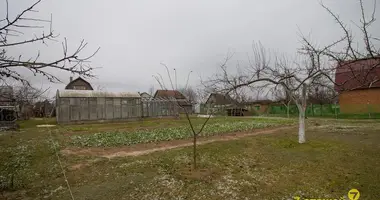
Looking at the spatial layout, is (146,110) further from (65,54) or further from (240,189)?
(65,54)

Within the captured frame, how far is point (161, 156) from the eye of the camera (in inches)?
354

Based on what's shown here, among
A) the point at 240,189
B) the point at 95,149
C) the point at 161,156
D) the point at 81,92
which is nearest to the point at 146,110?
the point at 81,92

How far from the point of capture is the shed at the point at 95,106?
2534 cm

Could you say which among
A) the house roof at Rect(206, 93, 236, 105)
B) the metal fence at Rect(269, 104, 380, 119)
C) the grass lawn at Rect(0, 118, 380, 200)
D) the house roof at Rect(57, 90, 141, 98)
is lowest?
the grass lawn at Rect(0, 118, 380, 200)

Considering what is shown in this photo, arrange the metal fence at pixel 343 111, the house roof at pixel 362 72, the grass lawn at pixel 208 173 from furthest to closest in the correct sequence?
the metal fence at pixel 343 111, the grass lawn at pixel 208 173, the house roof at pixel 362 72

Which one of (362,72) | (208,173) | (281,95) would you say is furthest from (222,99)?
(281,95)

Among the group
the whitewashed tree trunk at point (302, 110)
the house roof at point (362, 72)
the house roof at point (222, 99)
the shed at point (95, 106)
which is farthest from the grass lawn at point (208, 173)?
the shed at point (95, 106)

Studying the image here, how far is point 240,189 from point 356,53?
163 inches

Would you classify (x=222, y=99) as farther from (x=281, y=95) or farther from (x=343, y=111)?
(x=343, y=111)

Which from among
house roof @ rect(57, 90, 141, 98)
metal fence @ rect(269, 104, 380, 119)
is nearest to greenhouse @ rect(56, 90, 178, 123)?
house roof @ rect(57, 90, 141, 98)

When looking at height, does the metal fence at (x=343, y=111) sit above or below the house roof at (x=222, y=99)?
below

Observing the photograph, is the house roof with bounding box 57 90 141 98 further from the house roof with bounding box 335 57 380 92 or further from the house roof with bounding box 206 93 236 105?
the house roof with bounding box 335 57 380 92

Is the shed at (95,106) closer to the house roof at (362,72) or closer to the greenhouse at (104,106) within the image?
the greenhouse at (104,106)

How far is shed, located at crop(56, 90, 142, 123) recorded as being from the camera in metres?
25.3
